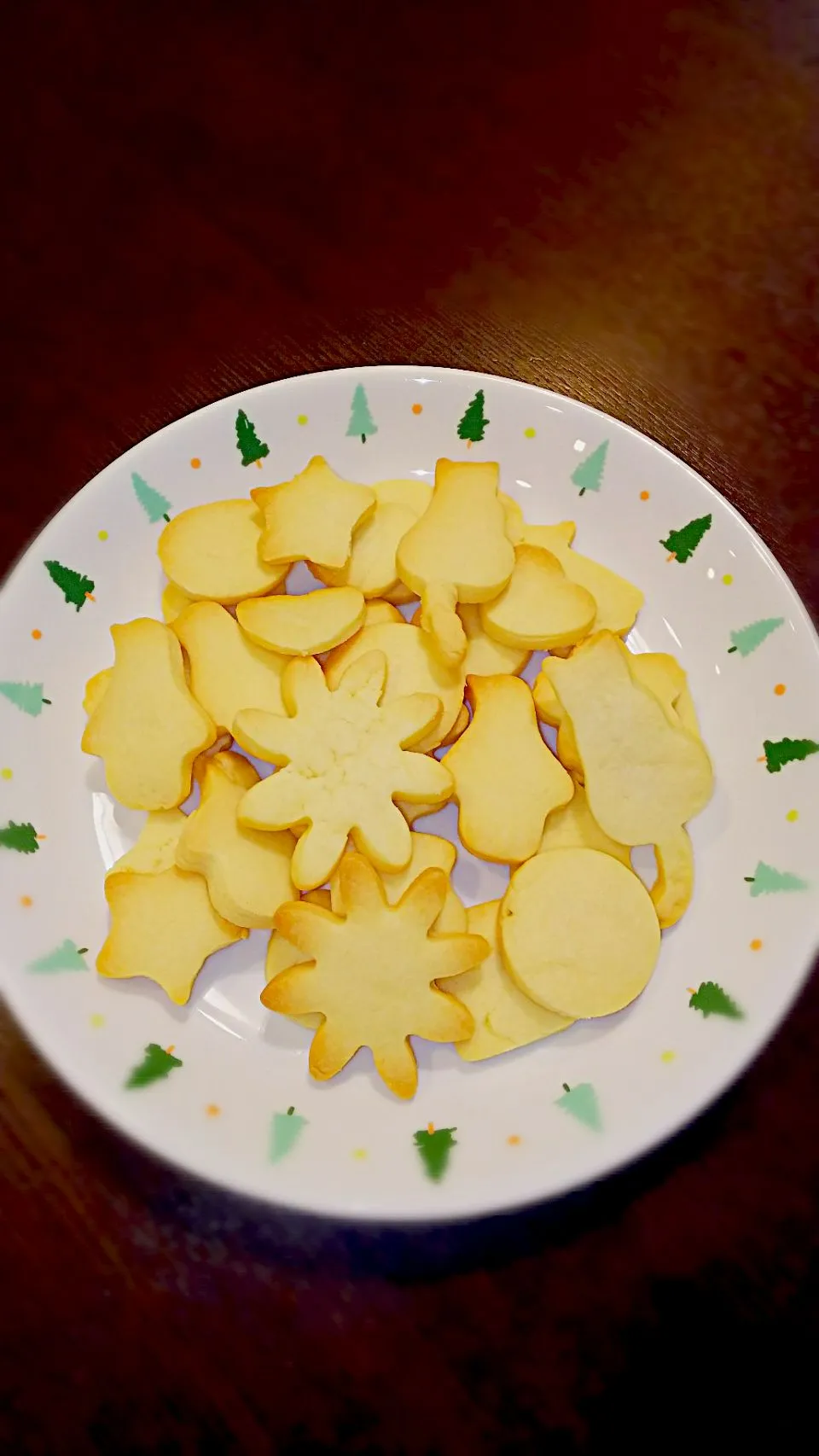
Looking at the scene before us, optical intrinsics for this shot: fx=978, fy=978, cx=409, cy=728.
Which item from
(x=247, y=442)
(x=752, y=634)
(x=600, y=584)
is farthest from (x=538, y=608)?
(x=247, y=442)

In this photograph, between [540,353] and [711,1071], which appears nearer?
[711,1071]

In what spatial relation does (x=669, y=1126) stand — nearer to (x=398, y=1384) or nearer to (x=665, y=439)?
(x=398, y=1384)

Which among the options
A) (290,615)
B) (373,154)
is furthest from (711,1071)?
(373,154)

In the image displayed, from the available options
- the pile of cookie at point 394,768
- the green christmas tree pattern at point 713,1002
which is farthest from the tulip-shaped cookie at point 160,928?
the green christmas tree pattern at point 713,1002

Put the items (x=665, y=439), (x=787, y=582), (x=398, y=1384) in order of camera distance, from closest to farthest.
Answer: (x=398, y=1384)
(x=787, y=582)
(x=665, y=439)

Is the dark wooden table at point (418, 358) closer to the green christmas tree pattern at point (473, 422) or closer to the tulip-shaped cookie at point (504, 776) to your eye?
the green christmas tree pattern at point (473, 422)

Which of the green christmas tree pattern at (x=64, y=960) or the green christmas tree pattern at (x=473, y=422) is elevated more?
the green christmas tree pattern at (x=473, y=422)
